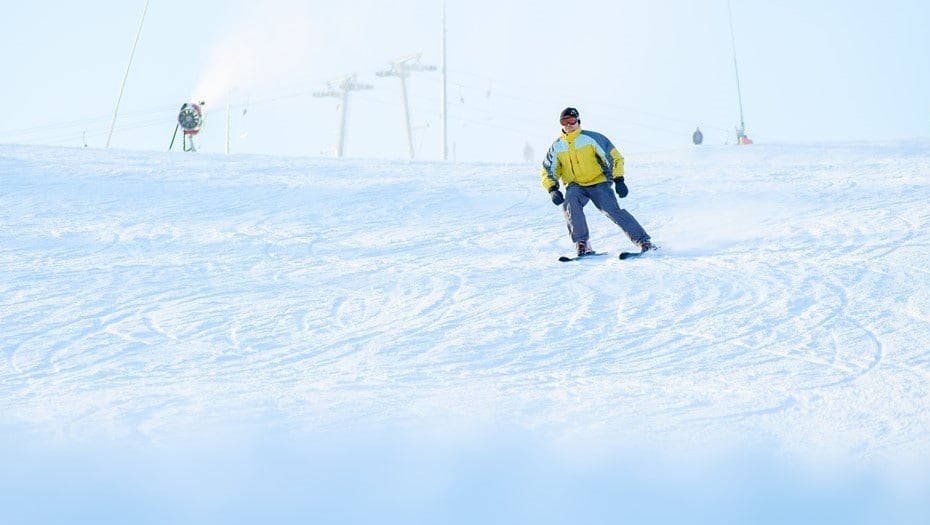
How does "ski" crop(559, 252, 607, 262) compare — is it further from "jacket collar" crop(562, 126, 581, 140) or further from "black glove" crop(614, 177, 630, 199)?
"jacket collar" crop(562, 126, 581, 140)

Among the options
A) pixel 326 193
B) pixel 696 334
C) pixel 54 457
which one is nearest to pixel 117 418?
pixel 54 457

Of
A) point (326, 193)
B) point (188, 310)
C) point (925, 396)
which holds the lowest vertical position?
point (925, 396)

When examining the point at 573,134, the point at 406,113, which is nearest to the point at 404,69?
the point at 406,113

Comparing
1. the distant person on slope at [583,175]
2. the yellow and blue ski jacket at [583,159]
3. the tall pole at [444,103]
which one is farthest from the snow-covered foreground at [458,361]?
the tall pole at [444,103]

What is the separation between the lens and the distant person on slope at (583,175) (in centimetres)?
855

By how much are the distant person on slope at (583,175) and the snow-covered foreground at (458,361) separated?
0.32 metres

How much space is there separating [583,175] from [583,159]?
0.46 feet

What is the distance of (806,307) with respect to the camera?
646 cm

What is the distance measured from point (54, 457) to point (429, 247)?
587 cm

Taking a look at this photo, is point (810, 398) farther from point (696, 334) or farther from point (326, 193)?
point (326, 193)

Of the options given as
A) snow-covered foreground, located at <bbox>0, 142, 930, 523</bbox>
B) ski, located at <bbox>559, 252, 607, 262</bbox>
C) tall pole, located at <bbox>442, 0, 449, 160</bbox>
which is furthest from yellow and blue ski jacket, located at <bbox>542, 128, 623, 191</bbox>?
tall pole, located at <bbox>442, 0, 449, 160</bbox>

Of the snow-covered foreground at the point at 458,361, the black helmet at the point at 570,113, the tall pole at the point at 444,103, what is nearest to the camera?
the snow-covered foreground at the point at 458,361

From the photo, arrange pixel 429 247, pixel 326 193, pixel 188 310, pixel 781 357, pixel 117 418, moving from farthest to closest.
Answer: pixel 326 193 → pixel 429 247 → pixel 188 310 → pixel 781 357 → pixel 117 418

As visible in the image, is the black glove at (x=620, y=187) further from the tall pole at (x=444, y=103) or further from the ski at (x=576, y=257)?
the tall pole at (x=444, y=103)
